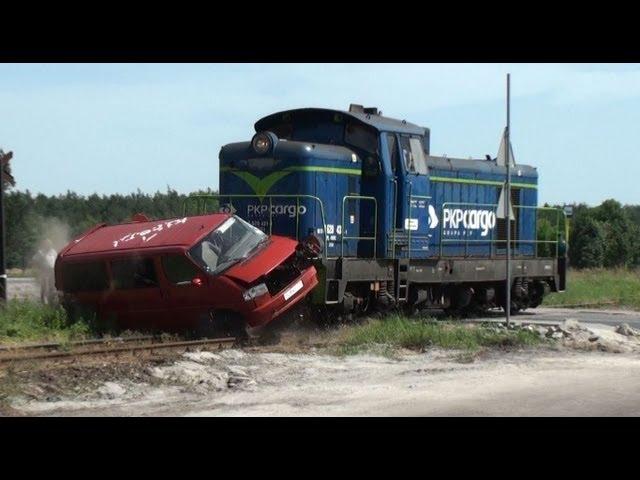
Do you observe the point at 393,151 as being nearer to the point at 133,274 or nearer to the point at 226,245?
the point at 226,245

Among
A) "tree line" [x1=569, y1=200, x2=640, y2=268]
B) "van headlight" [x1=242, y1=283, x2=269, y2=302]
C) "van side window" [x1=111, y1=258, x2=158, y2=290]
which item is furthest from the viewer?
"tree line" [x1=569, y1=200, x2=640, y2=268]

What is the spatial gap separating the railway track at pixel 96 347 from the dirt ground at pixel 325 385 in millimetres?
415

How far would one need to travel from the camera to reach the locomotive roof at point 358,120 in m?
16.7

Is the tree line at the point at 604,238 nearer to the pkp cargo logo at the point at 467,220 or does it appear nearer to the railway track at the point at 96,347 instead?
the pkp cargo logo at the point at 467,220

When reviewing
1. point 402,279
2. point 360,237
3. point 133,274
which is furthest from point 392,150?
point 133,274

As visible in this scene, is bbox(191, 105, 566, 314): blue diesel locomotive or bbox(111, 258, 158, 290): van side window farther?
bbox(191, 105, 566, 314): blue diesel locomotive

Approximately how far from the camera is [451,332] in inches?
563

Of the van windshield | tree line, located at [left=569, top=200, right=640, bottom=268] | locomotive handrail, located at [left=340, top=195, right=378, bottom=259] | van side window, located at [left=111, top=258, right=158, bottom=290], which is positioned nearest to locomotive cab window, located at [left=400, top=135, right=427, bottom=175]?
locomotive handrail, located at [left=340, top=195, right=378, bottom=259]

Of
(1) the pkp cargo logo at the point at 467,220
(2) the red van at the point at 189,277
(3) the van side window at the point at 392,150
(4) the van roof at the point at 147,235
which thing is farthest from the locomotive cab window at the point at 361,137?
(4) the van roof at the point at 147,235

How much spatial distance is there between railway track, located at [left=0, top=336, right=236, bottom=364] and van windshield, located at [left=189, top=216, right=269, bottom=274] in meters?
1.12

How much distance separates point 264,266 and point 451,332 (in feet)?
10.1

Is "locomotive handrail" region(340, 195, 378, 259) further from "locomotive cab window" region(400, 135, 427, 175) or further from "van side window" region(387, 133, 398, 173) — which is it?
"locomotive cab window" region(400, 135, 427, 175)

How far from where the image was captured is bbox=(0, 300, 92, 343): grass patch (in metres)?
13.4
